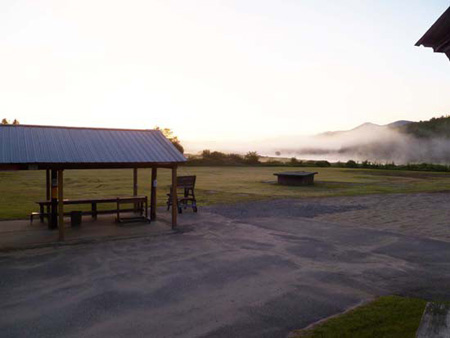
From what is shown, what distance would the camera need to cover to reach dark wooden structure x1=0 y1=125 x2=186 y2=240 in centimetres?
959

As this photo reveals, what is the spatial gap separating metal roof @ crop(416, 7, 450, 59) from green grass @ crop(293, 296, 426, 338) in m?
3.49

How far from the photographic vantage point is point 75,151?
10.5m

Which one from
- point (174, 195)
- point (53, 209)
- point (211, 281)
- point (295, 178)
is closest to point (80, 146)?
point (53, 209)

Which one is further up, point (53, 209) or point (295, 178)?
point (295, 178)

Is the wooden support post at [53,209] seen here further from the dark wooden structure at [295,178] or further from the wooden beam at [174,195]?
the dark wooden structure at [295,178]

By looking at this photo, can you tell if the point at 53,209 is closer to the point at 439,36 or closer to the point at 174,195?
the point at 174,195

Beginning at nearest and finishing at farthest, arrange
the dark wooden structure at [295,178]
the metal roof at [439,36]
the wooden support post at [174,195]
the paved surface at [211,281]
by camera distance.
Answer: the metal roof at [439,36] < the paved surface at [211,281] < the wooden support post at [174,195] < the dark wooden structure at [295,178]

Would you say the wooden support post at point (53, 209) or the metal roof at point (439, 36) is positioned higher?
the metal roof at point (439, 36)

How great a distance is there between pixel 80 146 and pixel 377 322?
8.88m

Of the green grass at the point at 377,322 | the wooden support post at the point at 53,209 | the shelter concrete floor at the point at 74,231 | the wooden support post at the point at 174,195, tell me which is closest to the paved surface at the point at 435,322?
the green grass at the point at 377,322

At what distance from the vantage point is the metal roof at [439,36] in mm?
4062

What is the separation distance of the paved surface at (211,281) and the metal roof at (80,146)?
2233mm

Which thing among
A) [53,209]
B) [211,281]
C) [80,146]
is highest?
[80,146]

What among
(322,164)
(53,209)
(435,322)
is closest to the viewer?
(435,322)
